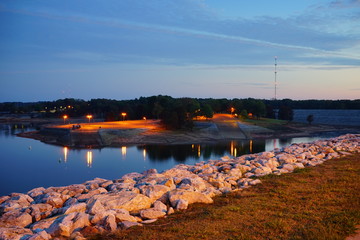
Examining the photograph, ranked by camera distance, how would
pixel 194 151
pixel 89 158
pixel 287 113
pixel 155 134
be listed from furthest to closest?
pixel 287 113
pixel 155 134
pixel 194 151
pixel 89 158

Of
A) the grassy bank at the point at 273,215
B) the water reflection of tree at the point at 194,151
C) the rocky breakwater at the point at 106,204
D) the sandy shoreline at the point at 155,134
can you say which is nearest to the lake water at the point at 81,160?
the water reflection of tree at the point at 194,151

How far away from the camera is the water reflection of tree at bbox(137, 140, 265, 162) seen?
42266 millimetres

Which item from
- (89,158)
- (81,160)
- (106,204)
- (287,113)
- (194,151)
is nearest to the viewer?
(106,204)

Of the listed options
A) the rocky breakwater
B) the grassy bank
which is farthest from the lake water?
the grassy bank

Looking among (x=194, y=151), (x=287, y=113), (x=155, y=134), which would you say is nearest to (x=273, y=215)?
(x=194, y=151)

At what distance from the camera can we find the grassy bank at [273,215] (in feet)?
18.4

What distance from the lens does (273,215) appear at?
259 inches

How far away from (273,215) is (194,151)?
41.1m

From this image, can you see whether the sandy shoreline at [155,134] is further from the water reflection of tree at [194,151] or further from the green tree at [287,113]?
the green tree at [287,113]

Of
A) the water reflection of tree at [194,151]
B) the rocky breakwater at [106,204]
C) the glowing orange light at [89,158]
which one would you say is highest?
the rocky breakwater at [106,204]

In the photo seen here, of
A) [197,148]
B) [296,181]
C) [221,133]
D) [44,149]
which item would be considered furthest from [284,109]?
[296,181]

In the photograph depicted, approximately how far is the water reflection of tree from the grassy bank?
3110 centimetres

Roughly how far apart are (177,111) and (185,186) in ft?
195

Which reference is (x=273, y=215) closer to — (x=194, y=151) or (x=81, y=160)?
(x=81, y=160)
